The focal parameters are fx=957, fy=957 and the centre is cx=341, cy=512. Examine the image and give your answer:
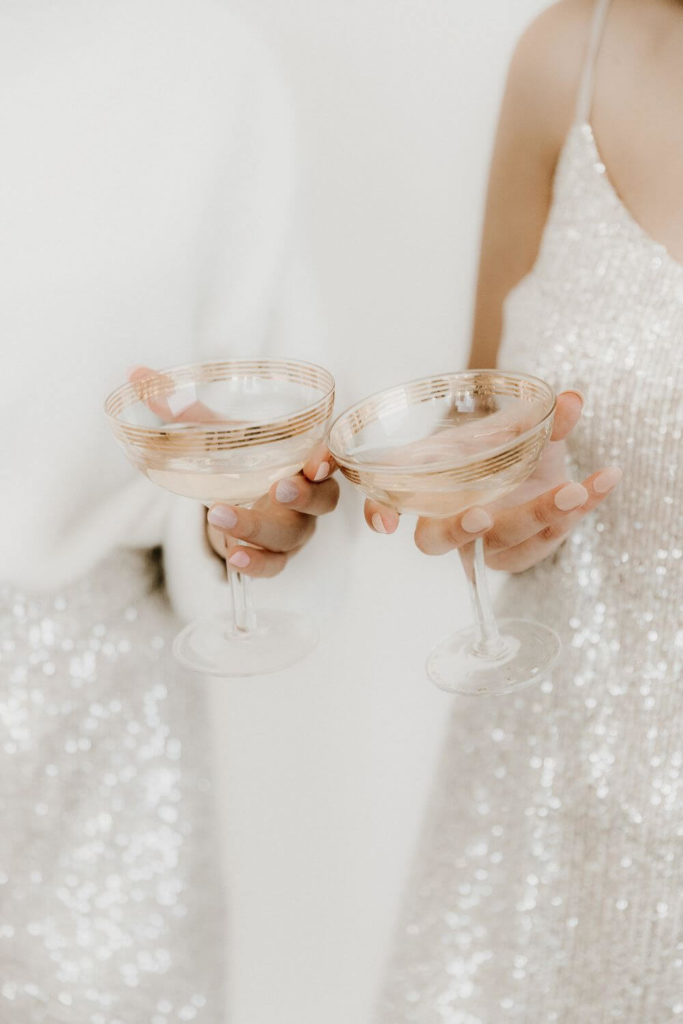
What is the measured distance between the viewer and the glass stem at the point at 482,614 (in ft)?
1.69

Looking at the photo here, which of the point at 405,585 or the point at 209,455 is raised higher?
the point at 209,455

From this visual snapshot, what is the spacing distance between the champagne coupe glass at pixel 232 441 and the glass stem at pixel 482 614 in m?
0.10

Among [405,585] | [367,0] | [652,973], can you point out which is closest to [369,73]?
[367,0]

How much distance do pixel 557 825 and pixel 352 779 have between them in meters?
0.14

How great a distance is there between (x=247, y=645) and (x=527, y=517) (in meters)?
0.19

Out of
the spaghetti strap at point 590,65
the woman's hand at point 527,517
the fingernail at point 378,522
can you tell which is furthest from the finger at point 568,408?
the spaghetti strap at point 590,65

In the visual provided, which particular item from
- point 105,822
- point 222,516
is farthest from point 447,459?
point 105,822

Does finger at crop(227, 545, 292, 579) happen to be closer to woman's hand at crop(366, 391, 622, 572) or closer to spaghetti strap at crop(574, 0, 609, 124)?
woman's hand at crop(366, 391, 622, 572)

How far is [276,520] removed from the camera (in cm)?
54

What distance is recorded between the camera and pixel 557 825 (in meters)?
0.62

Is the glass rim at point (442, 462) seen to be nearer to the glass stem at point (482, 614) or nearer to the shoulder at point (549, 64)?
the glass stem at point (482, 614)

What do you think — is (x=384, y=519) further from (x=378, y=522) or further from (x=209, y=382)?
(x=209, y=382)

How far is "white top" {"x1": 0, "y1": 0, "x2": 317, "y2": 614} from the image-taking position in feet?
1.77

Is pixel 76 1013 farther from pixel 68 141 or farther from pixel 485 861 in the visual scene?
pixel 68 141
